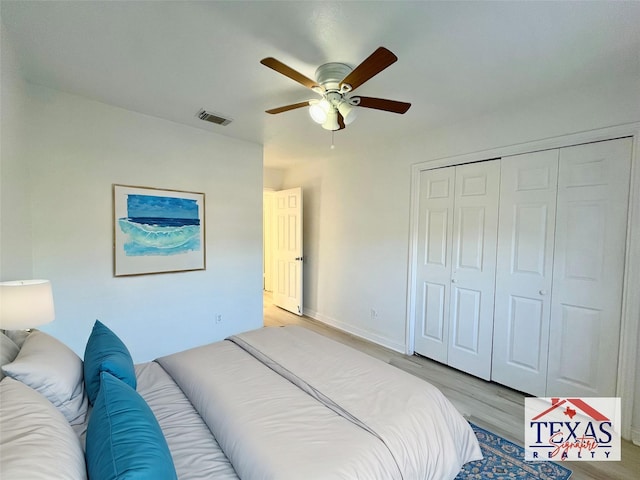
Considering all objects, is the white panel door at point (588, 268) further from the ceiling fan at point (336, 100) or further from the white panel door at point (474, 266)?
the ceiling fan at point (336, 100)

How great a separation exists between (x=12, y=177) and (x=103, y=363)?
1461mm

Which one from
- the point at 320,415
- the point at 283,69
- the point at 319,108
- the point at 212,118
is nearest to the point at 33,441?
the point at 320,415

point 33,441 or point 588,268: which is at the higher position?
point 588,268

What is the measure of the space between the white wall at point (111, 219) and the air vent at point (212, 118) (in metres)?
0.35

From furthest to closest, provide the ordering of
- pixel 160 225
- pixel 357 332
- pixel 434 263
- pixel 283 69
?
pixel 357 332
pixel 434 263
pixel 160 225
pixel 283 69

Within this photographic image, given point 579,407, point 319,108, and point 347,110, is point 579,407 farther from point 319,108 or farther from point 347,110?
point 319,108

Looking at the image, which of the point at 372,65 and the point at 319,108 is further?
the point at 319,108

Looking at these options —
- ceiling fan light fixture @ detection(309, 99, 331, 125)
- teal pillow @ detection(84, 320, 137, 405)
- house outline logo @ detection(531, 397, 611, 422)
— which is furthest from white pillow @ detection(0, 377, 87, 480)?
house outline logo @ detection(531, 397, 611, 422)

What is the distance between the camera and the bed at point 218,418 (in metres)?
0.79

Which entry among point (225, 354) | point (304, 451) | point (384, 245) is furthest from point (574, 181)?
point (225, 354)

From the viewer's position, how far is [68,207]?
97.0 inches

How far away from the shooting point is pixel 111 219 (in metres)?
2.67

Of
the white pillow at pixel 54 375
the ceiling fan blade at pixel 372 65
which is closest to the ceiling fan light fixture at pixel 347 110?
the ceiling fan blade at pixel 372 65

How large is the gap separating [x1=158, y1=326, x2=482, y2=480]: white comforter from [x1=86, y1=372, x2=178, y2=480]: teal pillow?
36 cm
